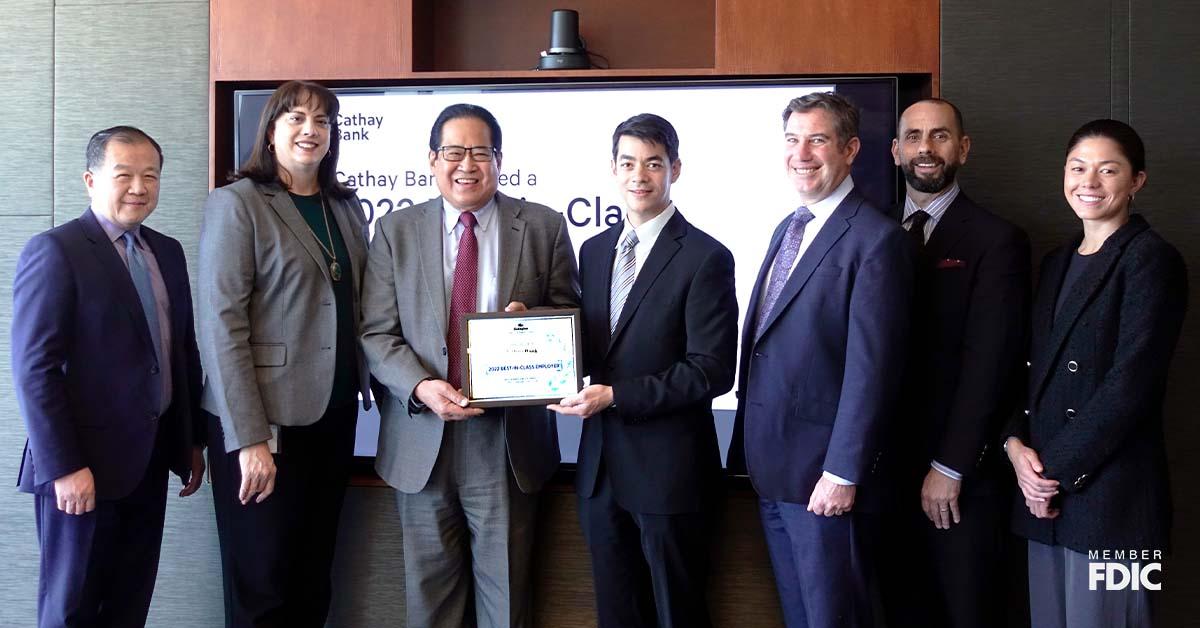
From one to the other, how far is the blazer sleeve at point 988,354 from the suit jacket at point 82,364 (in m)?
2.22

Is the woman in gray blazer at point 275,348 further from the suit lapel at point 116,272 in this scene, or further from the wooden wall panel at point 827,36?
the wooden wall panel at point 827,36

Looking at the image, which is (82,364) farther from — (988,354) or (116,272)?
(988,354)

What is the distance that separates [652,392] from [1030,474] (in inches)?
39.5

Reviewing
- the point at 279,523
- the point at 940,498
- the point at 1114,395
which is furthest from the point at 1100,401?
the point at 279,523

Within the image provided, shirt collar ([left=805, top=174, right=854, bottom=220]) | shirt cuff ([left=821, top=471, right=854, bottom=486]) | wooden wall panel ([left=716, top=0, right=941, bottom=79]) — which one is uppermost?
wooden wall panel ([left=716, top=0, right=941, bottom=79])

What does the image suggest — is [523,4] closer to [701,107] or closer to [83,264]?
[701,107]

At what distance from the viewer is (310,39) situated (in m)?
3.36

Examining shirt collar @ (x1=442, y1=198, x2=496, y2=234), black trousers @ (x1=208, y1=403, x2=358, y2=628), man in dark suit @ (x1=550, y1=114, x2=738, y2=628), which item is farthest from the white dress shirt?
black trousers @ (x1=208, y1=403, x2=358, y2=628)

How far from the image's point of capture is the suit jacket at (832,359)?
229 cm

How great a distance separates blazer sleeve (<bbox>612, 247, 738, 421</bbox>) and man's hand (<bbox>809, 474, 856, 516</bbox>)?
36 centimetres

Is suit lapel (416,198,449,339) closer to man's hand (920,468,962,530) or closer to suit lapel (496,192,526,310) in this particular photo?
suit lapel (496,192,526,310)

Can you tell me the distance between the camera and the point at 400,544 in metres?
3.18

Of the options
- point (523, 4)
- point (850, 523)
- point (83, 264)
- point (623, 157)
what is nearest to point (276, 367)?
point (83, 264)

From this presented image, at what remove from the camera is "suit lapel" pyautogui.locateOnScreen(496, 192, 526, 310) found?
2.63 meters
